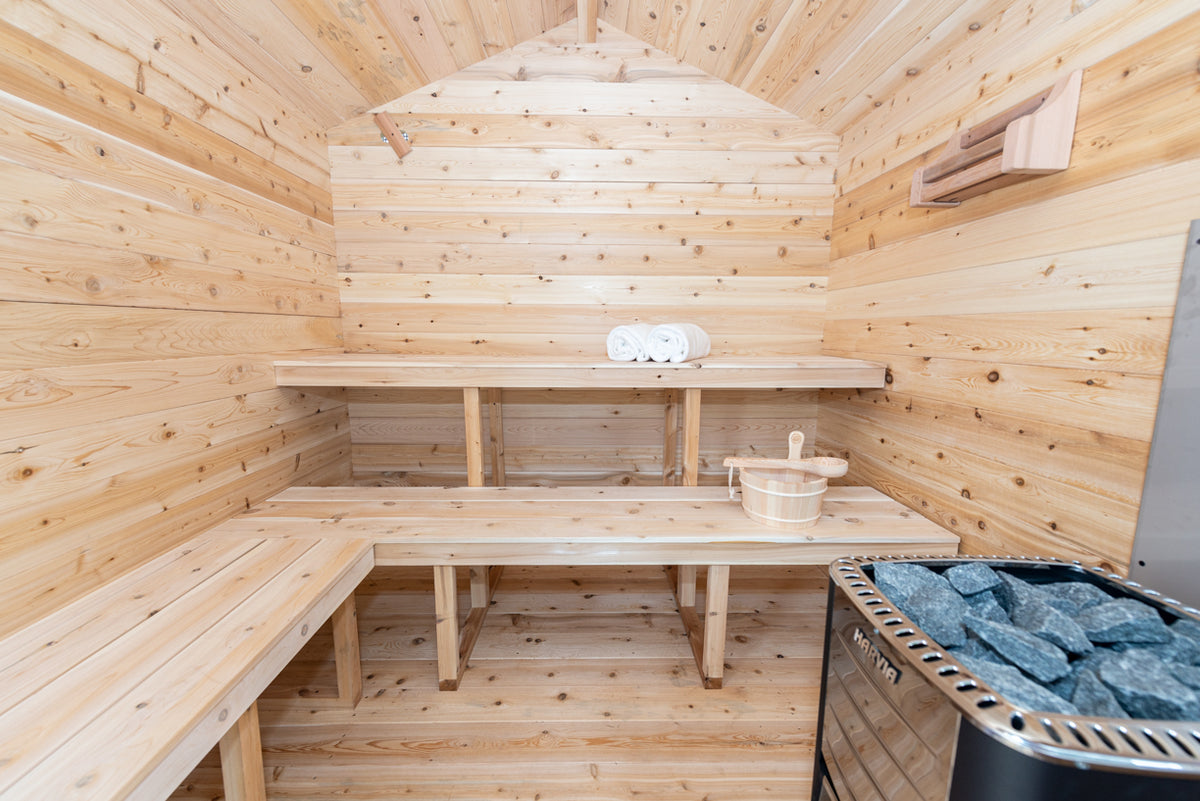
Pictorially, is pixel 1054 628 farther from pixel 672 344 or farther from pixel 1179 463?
pixel 672 344

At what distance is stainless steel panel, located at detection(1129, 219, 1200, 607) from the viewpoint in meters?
0.84

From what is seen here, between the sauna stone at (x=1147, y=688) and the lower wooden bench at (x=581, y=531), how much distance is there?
0.81 m

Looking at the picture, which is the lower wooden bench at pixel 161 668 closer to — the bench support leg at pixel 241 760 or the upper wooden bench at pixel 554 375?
the bench support leg at pixel 241 760

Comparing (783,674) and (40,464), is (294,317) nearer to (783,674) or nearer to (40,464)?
(40,464)

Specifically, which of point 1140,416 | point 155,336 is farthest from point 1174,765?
point 155,336

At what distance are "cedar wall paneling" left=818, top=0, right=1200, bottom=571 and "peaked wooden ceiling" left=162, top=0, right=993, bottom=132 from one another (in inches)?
2.4

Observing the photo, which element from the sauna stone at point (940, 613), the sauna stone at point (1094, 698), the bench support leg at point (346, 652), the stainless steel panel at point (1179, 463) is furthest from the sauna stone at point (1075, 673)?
the bench support leg at point (346, 652)

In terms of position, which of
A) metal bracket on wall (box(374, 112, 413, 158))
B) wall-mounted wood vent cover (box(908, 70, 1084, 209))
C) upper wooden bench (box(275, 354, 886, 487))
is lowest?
upper wooden bench (box(275, 354, 886, 487))

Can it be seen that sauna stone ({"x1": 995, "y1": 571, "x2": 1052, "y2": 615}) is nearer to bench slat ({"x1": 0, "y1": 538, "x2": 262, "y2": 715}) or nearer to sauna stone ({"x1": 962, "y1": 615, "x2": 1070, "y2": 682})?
sauna stone ({"x1": 962, "y1": 615, "x2": 1070, "y2": 682})

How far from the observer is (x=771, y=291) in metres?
2.34

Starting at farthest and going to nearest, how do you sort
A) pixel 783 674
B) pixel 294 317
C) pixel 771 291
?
pixel 771 291 → pixel 294 317 → pixel 783 674

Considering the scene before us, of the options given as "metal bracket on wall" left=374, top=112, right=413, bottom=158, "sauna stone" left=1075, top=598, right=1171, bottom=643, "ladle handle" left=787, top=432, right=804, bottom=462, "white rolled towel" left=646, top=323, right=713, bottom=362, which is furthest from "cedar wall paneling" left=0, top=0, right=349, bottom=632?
"sauna stone" left=1075, top=598, right=1171, bottom=643

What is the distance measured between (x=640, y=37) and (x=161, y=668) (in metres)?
2.62

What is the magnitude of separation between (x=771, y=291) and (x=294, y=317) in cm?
214
